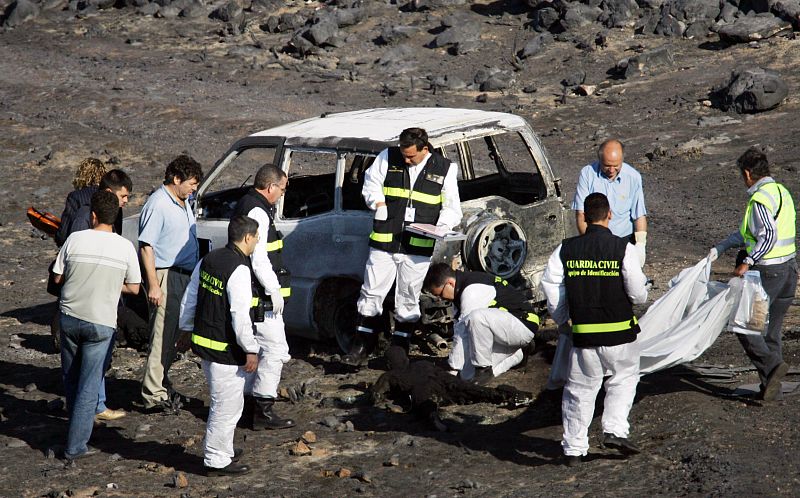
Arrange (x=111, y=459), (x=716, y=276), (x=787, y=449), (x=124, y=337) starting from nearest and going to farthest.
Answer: (x=787, y=449) → (x=111, y=459) → (x=124, y=337) → (x=716, y=276)

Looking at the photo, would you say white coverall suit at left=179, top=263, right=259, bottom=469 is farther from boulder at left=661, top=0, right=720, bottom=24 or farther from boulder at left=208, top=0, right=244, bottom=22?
boulder at left=208, top=0, right=244, bottom=22

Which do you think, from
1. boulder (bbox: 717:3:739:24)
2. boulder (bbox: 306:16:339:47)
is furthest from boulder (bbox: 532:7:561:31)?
boulder (bbox: 306:16:339:47)

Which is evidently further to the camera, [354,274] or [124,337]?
[124,337]

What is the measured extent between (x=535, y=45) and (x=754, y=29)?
14.7 feet

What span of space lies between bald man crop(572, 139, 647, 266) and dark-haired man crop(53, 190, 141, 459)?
3564 millimetres

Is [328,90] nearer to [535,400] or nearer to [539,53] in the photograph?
[539,53]

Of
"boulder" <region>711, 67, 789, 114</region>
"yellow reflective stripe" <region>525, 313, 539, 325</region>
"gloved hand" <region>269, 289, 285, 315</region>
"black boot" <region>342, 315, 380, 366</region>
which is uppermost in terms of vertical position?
"boulder" <region>711, 67, 789, 114</region>

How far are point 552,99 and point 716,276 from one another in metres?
9.92

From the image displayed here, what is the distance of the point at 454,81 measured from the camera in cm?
2172

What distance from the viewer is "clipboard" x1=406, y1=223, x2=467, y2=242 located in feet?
27.1

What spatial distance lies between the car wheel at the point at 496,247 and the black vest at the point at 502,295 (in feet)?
1.19

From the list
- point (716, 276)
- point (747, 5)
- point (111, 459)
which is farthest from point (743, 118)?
point (111, 459)

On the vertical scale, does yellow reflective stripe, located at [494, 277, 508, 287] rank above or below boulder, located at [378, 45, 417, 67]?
below

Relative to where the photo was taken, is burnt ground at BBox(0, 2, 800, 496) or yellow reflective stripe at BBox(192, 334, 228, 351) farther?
burnt ground at BBox(0, 2, 800, 496)
